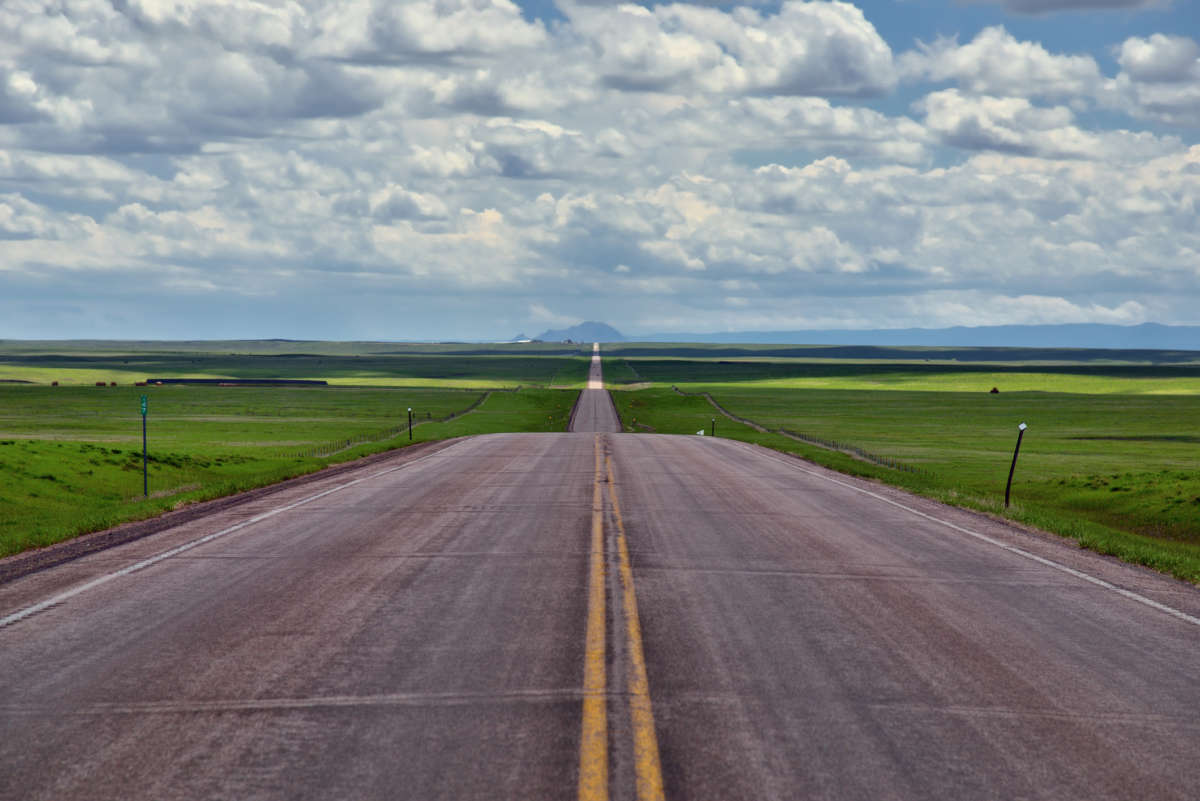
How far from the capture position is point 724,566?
13.4 meters

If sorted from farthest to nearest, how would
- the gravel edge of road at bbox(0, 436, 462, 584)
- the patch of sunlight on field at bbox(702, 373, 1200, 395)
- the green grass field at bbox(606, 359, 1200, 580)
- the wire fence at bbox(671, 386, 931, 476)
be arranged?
the patch of sunlight on field at bbox(702, 373, 1200, 395) → the wire fence at bbox(671, 386, 931, 476) → the green grass field at bbox(606, 359, 1200, 580) → the gravel edge of road at bbox(0, 436, 462, 584)

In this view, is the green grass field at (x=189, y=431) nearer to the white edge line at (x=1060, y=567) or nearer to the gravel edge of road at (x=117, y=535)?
the gravel edge of road at (x=117, y=535)

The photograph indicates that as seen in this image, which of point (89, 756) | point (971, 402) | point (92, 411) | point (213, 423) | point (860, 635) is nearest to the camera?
point (89, 756)

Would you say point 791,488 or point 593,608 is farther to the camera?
point 791,488

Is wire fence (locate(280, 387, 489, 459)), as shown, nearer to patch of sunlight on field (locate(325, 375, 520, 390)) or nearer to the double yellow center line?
the double yellow center line

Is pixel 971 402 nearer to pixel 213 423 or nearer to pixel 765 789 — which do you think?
pixel 213 423

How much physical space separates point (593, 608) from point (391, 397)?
405ft

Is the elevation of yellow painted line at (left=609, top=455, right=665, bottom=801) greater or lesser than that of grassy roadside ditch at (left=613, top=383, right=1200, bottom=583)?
greater

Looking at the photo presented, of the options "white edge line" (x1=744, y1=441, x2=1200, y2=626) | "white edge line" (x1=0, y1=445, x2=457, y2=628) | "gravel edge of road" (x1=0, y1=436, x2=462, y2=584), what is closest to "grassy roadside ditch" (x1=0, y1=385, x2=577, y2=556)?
"gravel edge of road" (x1=0, y1=436, x2=462, y2=584)

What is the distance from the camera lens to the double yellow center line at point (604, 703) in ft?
20.0

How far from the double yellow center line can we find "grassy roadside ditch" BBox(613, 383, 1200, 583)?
828 centimetres

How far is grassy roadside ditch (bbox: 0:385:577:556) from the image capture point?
22.9 meters

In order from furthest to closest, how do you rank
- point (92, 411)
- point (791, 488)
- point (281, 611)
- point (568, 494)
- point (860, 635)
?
A: 1. point (92, 411)
2. point (791, 488)
3. point (568, 494)
4. point (281, 611)
5. point (860, 635)

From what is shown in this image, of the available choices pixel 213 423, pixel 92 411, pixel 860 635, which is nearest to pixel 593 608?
pixel 860 635
